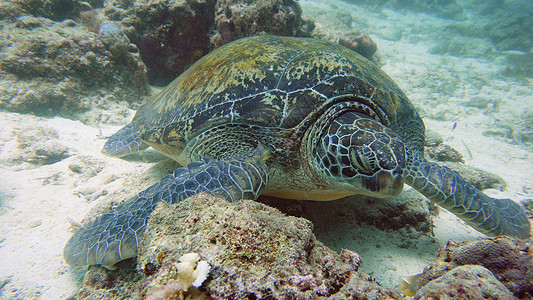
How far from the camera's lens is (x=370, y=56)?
7305mm

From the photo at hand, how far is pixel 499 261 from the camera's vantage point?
50.6 inches

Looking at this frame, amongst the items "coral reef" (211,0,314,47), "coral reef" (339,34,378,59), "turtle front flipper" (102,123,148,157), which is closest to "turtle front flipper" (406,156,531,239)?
"turtle front flipper" (102,123,148,157)

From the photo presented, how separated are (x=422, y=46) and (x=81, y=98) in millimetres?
16412

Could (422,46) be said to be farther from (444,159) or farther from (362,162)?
(362,162)

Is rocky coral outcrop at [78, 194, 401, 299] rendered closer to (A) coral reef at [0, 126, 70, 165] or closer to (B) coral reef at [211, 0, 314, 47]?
(A) coral reef at [0, 126, 70, 165]

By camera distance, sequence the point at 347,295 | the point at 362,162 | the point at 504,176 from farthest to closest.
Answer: the point at 504,176
the point at 362,162
the point at 347,295

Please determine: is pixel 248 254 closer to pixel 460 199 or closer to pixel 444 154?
pixel 460 199

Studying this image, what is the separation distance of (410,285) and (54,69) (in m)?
5.98

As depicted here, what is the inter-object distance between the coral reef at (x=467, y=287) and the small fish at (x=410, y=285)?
0.43 m

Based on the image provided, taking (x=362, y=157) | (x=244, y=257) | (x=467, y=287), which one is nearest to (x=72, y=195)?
(x=244, y=257)

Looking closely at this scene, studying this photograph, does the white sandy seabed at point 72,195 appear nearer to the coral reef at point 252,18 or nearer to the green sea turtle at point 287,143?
the green sea turtle at point 287,143

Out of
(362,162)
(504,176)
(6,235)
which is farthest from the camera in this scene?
(504,176)

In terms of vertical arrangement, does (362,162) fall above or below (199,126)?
below

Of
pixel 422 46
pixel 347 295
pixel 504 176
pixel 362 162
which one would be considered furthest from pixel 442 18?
pixel 347 295
